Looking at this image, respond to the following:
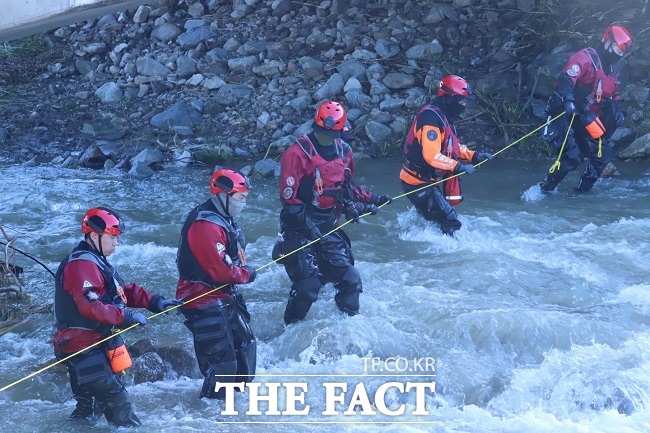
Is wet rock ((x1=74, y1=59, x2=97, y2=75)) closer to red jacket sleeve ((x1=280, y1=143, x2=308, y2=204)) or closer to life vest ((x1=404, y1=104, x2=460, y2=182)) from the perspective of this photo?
life vest ((x1=404, y1=104, x2=460, y2=182))

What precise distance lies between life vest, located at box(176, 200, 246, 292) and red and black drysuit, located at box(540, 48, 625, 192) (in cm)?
580

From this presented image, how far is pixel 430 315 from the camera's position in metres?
8.58

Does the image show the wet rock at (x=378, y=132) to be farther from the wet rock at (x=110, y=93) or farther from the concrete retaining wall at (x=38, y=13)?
the wet rock at (x=110, y=93)

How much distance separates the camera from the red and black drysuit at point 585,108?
11.1 m

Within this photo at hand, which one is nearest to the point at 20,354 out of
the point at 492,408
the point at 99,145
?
the point at 492,408

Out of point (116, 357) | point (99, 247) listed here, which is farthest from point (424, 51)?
point (116, 357)

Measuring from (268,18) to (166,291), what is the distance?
803 centimetres

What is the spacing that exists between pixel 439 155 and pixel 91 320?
4.24 m

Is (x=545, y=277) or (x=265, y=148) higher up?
(x=265, y=148)

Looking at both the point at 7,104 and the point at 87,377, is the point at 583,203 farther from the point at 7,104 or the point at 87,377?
the point at 7,104

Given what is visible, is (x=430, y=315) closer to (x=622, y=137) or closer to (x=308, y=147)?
(x=308, y=147)

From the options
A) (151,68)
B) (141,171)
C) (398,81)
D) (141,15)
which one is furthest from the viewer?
(141,15)

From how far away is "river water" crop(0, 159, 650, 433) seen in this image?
7.10 m

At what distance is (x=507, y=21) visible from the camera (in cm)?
1497
